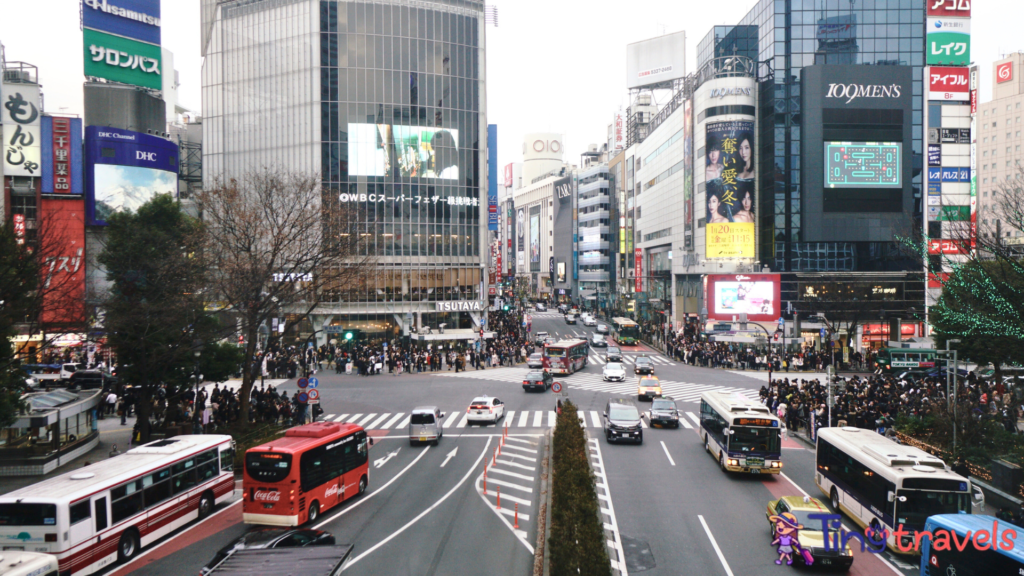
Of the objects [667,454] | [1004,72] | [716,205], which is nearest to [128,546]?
[667,454]

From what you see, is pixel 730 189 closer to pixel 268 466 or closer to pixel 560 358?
pixel 560 358

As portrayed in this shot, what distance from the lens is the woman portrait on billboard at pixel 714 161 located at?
67.6 m

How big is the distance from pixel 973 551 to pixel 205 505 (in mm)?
18555

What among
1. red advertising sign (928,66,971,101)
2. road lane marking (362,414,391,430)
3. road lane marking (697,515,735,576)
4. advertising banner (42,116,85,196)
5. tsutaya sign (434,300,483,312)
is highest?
red advertising sign (928,66,971,101)

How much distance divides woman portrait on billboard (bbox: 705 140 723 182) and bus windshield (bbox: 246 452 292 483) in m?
59.7

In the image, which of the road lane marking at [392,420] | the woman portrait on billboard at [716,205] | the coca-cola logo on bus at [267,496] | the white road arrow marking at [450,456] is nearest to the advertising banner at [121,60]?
the road lane marking at [392,420]

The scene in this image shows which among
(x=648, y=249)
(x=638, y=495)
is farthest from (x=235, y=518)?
(x=648, y=249)

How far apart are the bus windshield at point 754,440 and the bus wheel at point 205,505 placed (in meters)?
16.4

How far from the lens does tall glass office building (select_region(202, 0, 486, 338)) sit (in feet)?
217

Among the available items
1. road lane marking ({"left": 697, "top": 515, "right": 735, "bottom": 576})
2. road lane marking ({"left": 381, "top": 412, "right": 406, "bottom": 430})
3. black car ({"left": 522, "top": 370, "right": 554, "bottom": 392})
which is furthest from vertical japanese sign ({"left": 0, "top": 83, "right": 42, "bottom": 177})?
road lane marking ({"left": 697, "top": 515, "right": 735, "bottom": 576})

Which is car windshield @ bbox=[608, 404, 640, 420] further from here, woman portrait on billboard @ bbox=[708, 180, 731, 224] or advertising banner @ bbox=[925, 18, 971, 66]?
advertising banner @ bbox=[925, 18, 971, 66]

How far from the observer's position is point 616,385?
46469 mm

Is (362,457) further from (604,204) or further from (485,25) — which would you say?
(604,204)

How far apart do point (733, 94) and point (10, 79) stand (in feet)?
224
